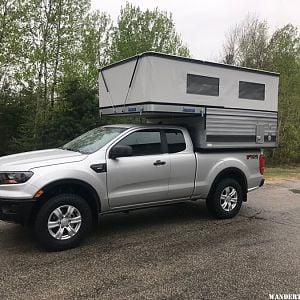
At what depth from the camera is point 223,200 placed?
23.0 ft

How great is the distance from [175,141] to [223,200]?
1497 millimetres

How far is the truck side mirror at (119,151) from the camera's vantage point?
557cm

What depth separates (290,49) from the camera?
83.8ft

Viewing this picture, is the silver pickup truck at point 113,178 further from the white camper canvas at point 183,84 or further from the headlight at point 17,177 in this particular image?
the white camper canvas at point 183,84

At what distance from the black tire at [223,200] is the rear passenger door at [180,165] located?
1.91 feet

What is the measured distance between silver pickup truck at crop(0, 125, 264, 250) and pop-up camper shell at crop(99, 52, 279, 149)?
0.92 ft

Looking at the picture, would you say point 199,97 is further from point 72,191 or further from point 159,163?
point 72,191

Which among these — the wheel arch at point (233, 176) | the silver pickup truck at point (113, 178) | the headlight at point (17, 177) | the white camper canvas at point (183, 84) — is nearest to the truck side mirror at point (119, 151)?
the silver pickup truck at point (113, 178)

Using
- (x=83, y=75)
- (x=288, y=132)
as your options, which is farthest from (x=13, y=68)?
(x=288, y=132)

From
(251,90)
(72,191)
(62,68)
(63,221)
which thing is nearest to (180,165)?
(72,191)

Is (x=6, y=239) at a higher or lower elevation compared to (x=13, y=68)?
lower

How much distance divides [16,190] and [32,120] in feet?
53.1

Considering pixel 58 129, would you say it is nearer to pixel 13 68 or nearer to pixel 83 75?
pixel 13 68

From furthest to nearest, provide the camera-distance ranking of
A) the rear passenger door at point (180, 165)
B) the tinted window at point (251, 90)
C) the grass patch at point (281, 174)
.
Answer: the grass patch at point (281, 174), the tinted window at point (251, 90), the rear passenger door at point (180, 165)
